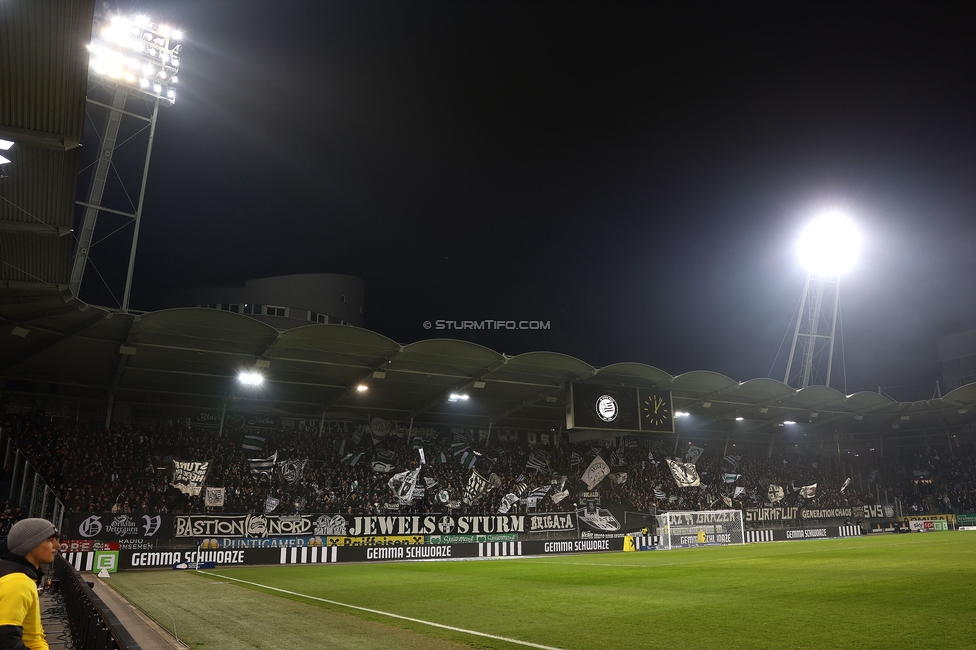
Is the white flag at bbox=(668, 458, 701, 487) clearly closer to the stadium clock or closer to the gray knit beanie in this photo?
the stadium clock

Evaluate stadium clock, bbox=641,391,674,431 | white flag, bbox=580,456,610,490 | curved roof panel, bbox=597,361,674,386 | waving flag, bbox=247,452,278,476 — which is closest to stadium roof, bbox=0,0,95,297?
waving flag, bbox=247,452,278,476

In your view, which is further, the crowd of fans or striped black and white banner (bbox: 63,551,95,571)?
the crowd of fans

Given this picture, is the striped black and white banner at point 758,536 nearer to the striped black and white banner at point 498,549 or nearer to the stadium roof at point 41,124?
the striped black and white banner at point 498,549

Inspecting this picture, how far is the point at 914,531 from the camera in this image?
4344 cm

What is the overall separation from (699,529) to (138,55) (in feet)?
113

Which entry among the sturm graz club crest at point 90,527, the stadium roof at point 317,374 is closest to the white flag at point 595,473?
the stadium roof at point 317,374

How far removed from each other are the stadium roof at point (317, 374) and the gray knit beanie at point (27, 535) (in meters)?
21.7

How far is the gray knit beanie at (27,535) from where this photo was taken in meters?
3.75

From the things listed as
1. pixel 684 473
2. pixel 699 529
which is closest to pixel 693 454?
pixel 684 473

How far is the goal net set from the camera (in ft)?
113

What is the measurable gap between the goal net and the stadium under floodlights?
99.6 ft

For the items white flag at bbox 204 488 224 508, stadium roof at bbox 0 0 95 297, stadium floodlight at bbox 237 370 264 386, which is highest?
stadium roof at bbox 0 0 95 297

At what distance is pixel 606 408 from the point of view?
34.4 m
